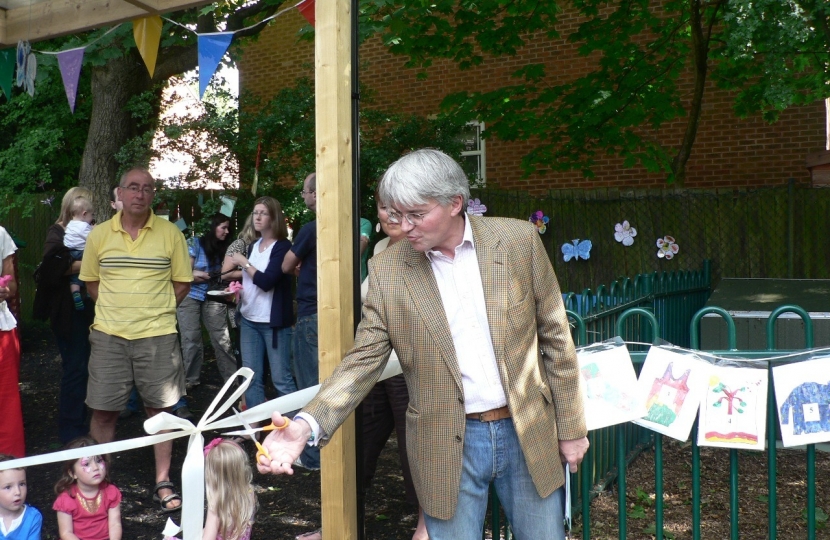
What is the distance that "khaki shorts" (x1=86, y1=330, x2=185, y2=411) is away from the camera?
4750 mm

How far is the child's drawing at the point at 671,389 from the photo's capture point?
293 centimetres

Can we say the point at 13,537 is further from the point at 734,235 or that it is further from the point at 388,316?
the point at 734,235

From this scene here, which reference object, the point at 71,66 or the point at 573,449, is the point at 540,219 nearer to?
the point at 71,66

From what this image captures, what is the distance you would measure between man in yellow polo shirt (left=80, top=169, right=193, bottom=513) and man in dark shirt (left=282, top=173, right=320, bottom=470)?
81 cm

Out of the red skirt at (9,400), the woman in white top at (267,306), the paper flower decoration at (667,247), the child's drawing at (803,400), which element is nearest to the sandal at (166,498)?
the red skirt at (9,400)

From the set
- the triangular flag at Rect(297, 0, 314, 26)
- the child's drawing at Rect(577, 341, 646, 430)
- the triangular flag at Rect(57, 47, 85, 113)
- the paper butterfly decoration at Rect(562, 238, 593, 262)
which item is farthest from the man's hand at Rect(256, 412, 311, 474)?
the paper butterfly decoration at Rect(562, 238, 593, 262)

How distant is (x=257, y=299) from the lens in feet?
18.9

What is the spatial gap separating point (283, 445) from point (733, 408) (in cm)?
164

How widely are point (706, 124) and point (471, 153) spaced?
3952 millimetres

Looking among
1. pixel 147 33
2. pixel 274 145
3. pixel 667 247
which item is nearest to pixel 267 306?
pixel 147 33

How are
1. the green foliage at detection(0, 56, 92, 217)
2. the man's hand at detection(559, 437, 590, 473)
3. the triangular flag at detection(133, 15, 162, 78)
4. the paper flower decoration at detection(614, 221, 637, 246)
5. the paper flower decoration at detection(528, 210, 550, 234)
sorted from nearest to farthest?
the man's hand at detection(559, 437, 590, 473) → the triangular flag at detection(133, 15, 162, 78) → the paper flower decoration at detection(614, 221, 637, 246) → the paper flower decoration at detection(528, 210, 550, 234) → the green foliage at detection(0, 56, 92, 217)

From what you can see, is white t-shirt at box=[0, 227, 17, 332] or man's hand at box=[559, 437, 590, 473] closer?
man's hand at box=[559, 437, 590, 473]

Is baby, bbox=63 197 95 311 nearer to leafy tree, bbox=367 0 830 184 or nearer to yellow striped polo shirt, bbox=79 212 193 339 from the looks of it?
yellow striped polo shirt, bbox=79 212 193 339

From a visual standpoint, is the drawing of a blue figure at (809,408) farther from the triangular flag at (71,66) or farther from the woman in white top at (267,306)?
the triangular flag at (71,66)
